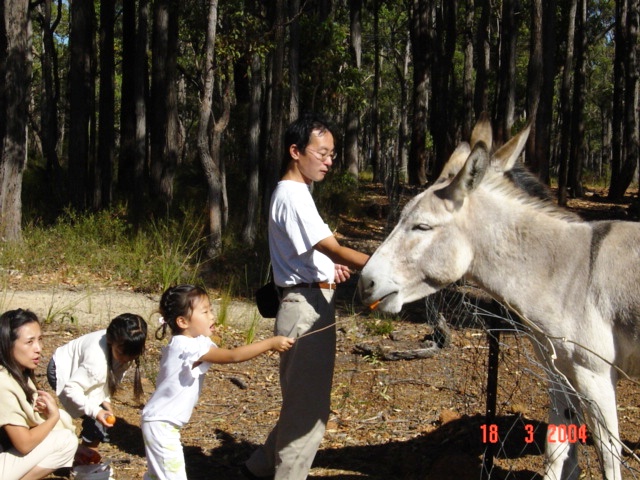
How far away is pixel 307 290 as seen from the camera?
13.3ft

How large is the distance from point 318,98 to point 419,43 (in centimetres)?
844

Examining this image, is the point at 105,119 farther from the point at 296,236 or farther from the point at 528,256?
the point at 528,256

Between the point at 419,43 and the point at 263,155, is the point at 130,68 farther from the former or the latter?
the point at 419,43

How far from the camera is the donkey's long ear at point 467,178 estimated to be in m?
3.76

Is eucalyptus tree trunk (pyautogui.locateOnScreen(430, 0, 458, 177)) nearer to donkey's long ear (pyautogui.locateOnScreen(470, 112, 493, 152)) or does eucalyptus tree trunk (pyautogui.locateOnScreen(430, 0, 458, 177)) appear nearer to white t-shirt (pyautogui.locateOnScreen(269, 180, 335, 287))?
donkey's long ear (pyautogui.locateOnScreen(470, 112, 493, 152))

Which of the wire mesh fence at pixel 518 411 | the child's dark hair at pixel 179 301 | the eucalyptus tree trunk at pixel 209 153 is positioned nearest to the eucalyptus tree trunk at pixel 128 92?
the eucalyptus tree trunk at pixel 209 153

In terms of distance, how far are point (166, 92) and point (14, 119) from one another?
3683mm

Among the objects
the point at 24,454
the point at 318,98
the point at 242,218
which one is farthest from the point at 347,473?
the point at 318,98

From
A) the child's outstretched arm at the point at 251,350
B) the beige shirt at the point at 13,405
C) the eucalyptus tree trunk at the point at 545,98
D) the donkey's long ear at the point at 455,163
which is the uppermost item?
the eucalyptus tree trunk at the point at 545,98

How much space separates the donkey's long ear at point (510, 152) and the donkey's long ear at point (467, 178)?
23 centimetres

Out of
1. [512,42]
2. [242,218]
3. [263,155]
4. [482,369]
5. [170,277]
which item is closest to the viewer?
[482,369]

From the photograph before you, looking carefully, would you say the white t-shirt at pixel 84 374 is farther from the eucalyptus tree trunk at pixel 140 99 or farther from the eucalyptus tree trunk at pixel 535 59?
the eucalyptus tree trunk at pixel 140 99

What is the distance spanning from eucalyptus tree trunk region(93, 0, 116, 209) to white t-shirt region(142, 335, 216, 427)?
Answer: 12.5m

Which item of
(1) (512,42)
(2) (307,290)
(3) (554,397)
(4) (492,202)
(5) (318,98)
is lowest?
(3) (554,397)
